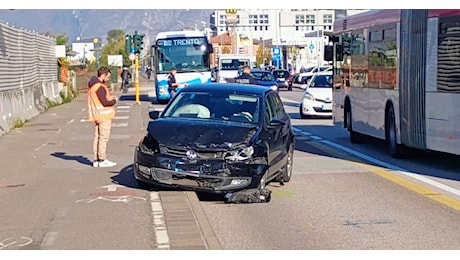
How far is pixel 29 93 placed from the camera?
31.3 meters

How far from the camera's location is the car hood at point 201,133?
37.6 feet

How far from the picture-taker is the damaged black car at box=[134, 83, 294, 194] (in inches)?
446

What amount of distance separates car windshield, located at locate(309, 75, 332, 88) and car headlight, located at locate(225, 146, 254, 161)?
18008 millimetres

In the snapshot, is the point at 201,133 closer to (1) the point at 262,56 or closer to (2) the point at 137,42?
(2) the point at 137,42

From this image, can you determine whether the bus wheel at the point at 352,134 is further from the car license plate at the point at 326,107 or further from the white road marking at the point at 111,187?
the white road marking at the point at 111,187

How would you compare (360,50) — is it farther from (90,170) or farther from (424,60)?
(90,170)

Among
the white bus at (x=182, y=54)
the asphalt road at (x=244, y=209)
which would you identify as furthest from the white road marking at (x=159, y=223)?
the white bus at (x=182, y=54)

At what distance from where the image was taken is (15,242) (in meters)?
8.59

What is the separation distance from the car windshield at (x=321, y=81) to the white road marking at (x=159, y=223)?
18.2m

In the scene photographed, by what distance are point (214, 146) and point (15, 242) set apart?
3.50 m

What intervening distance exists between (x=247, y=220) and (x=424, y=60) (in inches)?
245

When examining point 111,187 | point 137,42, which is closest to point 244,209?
point 111,187
